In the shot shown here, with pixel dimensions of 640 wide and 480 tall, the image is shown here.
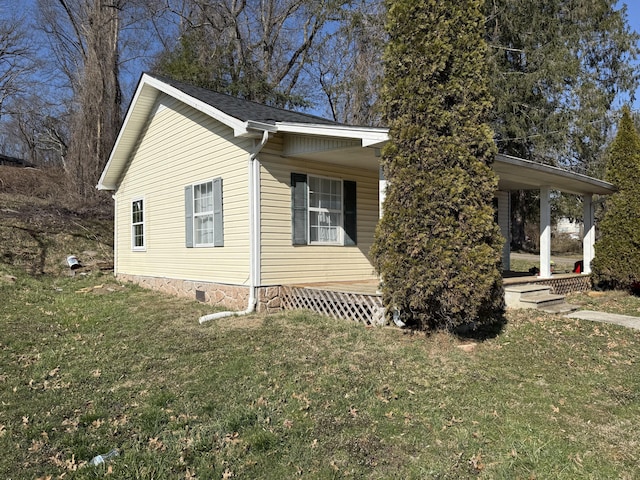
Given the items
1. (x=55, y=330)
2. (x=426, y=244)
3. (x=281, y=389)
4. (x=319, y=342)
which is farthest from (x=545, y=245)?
(x=55, y=330)

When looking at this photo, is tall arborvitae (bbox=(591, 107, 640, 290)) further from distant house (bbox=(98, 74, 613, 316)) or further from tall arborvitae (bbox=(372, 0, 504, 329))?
tall arborvitae (bbox=(372, 0, 504, 329))

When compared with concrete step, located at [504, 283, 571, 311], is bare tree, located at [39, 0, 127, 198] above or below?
above

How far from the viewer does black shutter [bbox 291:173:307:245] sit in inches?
323

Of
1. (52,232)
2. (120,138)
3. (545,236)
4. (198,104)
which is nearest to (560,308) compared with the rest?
(545,236)

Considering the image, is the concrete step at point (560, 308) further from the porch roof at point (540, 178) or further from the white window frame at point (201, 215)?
the white window frame at point (201, 215)

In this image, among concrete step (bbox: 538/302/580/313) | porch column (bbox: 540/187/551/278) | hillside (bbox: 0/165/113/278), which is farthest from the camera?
hillside (bbox: 0/165/113/278)

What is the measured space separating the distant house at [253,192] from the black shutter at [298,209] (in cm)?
2

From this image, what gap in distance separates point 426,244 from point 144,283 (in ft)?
29.0

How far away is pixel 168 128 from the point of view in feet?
34.6

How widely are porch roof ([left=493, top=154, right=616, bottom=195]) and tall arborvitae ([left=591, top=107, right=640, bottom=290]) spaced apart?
1.20ft

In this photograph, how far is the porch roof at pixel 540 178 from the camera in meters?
7.78

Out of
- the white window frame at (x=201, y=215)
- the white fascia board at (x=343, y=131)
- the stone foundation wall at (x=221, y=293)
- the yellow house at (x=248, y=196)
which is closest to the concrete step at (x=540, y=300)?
the yellow house at (x=248, y=196)

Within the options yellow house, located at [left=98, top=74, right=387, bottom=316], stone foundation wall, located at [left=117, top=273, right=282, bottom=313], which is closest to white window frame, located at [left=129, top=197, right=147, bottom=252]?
yellow house, located at [left=98, top=74, right=387, bottom=316]

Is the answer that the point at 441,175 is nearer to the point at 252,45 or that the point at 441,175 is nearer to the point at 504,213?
the point at 504,213
